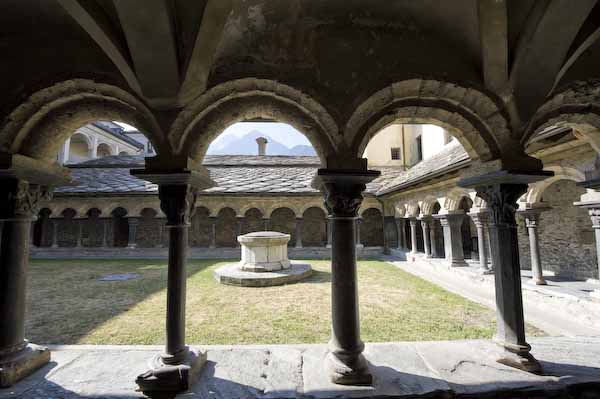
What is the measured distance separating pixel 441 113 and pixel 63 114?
4.15 m

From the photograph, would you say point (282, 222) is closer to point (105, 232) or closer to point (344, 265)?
point (105, 232)

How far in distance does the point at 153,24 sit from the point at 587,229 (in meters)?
10.7

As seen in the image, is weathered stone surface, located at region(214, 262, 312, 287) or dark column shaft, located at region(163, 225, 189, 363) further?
weathered stone surface, located at region(214, 262, 312, 287)

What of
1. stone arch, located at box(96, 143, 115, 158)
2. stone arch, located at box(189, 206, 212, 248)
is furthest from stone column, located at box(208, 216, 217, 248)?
stone arch, located at box(96, 143, 115, 158)

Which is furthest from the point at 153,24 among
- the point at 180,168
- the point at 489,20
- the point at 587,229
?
the point at 587,229

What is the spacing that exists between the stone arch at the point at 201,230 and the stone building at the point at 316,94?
12.8 meters

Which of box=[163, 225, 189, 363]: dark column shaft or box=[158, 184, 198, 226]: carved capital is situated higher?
box=[158, 184, 198, 226]: carved capital

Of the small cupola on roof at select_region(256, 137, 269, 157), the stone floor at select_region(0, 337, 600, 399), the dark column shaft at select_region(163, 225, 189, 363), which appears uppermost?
the small cupola on roof at select_region(256, 137, 269, 157)

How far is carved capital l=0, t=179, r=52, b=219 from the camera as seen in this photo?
2873 millimetres

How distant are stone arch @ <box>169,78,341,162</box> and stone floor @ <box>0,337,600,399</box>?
7.23ft

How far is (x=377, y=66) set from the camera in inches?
116

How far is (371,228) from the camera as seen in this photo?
1588cm

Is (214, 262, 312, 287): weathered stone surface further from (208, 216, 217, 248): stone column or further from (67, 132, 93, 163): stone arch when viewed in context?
(67, 132, 93, 163): stone arch

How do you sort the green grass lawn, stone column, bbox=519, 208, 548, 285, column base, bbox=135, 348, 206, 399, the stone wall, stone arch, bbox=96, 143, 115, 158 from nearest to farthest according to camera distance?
column base, bbox=135, 348, 206, 399 < the green grass lawn < stone column, bbox=519, 208, 548, 285 < the stone wall < stone arch, bbox=96, 143, 115, 158
